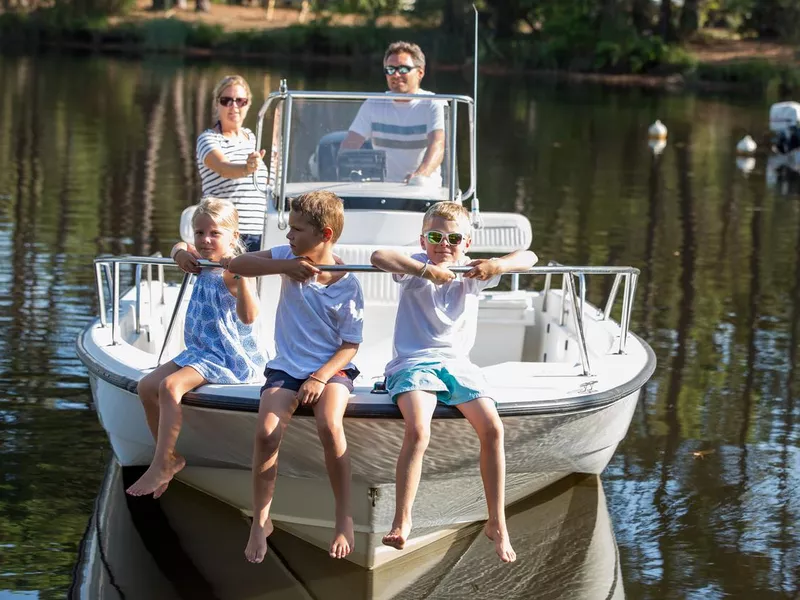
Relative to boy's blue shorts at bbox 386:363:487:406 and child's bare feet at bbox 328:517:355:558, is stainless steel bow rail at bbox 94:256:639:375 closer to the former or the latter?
boy's blue shorts at bbox 386:363:487:406

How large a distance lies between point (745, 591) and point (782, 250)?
948cm

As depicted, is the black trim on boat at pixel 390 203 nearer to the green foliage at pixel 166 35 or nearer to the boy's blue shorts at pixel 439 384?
the boy's blue shorts at pixel 439 384

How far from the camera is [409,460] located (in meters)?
5.42

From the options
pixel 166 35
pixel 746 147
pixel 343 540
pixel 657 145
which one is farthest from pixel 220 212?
pixel 166 35

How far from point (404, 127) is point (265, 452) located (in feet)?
9.31

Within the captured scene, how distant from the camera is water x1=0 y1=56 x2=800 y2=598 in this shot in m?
6.62

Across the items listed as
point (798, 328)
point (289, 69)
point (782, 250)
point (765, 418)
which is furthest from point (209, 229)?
point (289, 69)

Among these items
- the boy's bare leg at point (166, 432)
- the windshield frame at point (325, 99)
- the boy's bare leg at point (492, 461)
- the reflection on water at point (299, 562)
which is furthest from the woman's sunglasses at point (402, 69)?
the boy's bare leg at point (492, 461)

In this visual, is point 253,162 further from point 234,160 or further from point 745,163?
point 745,163

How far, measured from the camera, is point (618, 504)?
23.7ft

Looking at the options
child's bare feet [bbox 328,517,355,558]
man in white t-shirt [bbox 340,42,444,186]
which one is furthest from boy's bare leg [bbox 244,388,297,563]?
man in white t-shirt [bbox 340,42,444,186]

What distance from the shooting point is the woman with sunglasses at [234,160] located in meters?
7.41

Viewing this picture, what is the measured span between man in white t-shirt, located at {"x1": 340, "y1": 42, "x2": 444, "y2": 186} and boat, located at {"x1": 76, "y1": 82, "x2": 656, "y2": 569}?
7 centimetres

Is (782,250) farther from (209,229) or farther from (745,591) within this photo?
(209,229)
